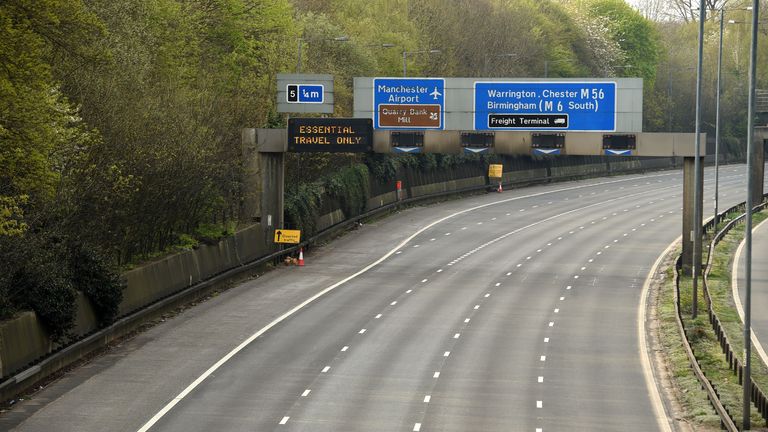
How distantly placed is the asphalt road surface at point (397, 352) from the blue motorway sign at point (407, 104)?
6.79 m

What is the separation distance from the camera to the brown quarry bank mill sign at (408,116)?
2274 inches

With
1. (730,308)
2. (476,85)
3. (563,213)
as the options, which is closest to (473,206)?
(563,213)

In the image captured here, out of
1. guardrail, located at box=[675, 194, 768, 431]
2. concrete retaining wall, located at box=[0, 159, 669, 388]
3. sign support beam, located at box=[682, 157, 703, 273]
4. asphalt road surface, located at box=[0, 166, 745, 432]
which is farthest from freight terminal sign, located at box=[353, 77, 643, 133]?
concrete retaining wall, located at box=[0, 159, 669, 388]

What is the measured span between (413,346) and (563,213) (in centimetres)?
4709

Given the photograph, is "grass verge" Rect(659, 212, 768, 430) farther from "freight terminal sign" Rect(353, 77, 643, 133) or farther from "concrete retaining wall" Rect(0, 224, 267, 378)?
"concrete retaining wall" Rect(0, 224, 267, 378)

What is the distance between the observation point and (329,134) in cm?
5828

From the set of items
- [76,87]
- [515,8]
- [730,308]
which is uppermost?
[515,8]

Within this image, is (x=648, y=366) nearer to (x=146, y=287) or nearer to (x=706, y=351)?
(x=706, y=351)

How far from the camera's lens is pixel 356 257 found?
2451 inches

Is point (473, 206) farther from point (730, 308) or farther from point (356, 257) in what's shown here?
point (730, 308)

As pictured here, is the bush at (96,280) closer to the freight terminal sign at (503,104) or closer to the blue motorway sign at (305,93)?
the blue motorway sign at (305,93)

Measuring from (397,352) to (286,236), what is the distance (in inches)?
804

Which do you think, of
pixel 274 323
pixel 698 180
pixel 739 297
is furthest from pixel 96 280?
pixel 739 297

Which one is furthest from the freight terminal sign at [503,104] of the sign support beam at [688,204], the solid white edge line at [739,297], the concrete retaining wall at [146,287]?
the solid white edge line at [739,297]
